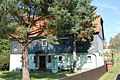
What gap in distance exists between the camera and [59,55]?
3322 cm

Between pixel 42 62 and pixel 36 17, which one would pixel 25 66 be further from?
pixel 42 62

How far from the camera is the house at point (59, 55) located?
103 feet

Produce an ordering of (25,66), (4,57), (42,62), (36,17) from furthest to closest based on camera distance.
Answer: (4,57)
(42,62)
(36,17)
(25,66)

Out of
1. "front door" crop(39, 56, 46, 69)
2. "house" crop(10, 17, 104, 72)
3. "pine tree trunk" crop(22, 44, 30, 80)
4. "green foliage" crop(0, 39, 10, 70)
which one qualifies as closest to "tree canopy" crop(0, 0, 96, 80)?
"pine tree trunk" crop(22, 44, 30, 80)

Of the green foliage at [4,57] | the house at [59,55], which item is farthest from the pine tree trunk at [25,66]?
the green foliage at [4,57]

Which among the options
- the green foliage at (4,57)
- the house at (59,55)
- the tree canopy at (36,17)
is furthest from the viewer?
the green foliage at (4,57)

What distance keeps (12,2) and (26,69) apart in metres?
6.74

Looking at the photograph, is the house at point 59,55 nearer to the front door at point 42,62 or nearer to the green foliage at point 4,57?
the front door at point 42,62

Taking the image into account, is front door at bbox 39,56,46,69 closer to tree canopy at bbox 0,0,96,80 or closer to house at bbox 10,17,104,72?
house at bbox 10,17,104,72

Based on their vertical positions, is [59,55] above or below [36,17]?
below

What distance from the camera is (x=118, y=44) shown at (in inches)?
4732

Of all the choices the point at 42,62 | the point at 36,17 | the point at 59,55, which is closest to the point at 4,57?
the point at 42,62

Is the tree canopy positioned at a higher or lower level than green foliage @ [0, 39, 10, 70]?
higher

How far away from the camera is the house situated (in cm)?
3150
